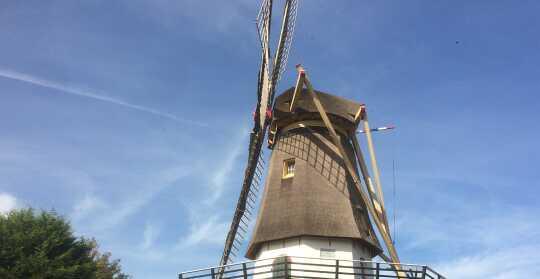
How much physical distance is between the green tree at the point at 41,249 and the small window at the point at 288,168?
24.8ft

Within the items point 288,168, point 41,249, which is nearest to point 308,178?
point 288,168

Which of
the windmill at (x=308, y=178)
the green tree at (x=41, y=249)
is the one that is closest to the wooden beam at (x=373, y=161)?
the windmill at (x=308, y=178)

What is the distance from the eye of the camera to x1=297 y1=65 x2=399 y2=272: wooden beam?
1471 centimetres

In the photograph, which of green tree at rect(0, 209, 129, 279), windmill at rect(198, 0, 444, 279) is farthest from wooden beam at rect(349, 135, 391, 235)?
green tree at rect(0, 209, 129, 279)

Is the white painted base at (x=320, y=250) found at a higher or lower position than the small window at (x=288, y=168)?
lower

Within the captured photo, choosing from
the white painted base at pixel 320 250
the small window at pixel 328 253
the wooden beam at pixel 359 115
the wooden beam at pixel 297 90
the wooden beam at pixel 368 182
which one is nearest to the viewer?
the white painted base at pixel 320 250

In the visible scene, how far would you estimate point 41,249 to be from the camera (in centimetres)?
1628

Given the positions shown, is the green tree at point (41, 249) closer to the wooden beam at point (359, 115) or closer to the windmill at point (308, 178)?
the windmill at point (308, 178)

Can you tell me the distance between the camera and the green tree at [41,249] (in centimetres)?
1569

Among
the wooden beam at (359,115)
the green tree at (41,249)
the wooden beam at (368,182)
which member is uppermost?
the wooden beam at (359,115)

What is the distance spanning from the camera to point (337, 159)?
16.6 metres

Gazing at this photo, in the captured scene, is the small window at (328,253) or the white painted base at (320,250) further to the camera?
the small window at (328,253)

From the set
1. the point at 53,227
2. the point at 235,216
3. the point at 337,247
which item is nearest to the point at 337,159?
the point at 337,247

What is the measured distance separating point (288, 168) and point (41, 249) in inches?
345
